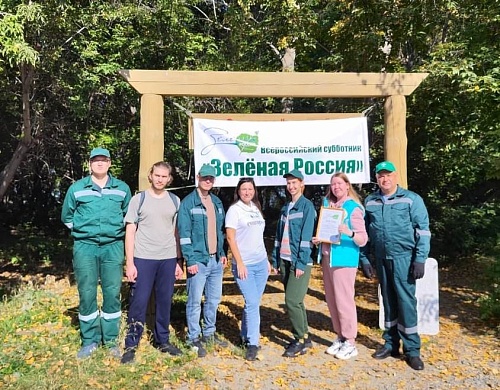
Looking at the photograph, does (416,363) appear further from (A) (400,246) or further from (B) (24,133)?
(B) (24,133)

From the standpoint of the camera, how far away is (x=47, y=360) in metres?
4.39

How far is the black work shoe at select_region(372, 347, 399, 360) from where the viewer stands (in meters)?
4.63

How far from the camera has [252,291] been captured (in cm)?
448

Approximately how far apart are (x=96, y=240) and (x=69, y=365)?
1.12m

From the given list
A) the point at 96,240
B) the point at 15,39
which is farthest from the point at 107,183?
the point at 15,39

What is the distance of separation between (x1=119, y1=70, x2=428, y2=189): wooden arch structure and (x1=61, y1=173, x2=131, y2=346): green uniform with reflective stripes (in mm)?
755

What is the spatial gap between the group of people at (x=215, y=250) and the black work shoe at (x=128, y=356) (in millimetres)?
10

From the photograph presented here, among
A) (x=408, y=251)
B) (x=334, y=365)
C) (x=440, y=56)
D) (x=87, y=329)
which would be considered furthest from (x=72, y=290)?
(x=440, y=56)

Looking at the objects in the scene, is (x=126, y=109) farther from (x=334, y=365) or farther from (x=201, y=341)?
(x=334, y=365)

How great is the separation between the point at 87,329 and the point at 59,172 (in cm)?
930

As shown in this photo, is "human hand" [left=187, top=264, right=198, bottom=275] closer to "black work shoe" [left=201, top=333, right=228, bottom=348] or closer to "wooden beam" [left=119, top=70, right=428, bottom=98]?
"black work shoe" [left=201, top=333, right=228, bottom=348]

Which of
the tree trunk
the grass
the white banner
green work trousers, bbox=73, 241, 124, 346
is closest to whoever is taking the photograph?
the grass

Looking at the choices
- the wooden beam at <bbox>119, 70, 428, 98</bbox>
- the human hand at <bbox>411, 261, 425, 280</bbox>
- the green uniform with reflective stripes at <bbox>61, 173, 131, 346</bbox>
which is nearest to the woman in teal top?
the human hand at <bbox>411, 261, 425, 280</bbox>

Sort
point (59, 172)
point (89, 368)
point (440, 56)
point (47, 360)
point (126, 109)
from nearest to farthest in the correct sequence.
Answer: point (89, 368), point (47, 360), point (440, 56), point (126, 109), point (59, 172)
